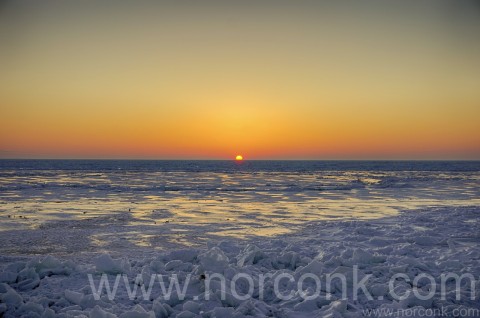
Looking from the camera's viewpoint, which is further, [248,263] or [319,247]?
[319,247]

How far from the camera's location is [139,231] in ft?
37.6

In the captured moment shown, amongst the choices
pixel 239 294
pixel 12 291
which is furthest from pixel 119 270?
pixel 239 294

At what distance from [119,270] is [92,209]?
36.7ft

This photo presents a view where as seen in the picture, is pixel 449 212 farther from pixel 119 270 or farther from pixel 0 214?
pixel 0 214

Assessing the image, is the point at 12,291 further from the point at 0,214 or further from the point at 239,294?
the point at 0,214

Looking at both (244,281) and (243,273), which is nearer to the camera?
(244,281)

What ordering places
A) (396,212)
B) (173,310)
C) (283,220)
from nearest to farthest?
(173,310) < (283,220) < (396,212)

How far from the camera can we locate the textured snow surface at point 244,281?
5242mm

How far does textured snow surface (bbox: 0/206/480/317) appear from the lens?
17.2 feet

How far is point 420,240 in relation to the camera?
9.02m

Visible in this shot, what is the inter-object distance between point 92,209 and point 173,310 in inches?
506

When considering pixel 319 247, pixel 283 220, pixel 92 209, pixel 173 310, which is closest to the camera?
pixel 173 310

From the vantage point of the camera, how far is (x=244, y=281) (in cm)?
611

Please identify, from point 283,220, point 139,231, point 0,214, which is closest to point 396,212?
point 283,220
